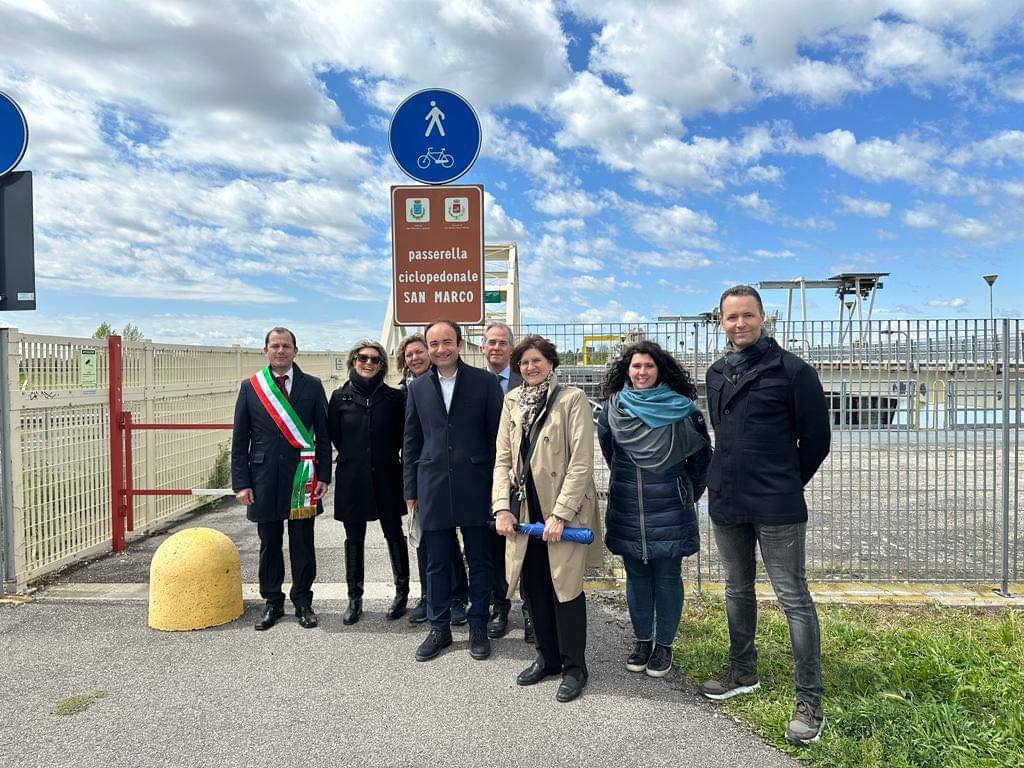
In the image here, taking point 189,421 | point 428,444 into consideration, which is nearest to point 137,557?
point 189,421

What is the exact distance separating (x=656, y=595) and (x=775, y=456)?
43.3 inches

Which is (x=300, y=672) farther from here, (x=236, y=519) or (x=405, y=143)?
(x=236, y=519)

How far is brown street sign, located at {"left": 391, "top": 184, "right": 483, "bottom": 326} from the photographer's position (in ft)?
16.9

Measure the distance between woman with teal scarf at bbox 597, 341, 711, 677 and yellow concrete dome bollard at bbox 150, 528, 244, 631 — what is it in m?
2.69

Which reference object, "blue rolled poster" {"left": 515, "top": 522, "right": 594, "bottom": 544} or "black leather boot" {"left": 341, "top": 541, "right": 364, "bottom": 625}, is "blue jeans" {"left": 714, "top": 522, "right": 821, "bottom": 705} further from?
"black leather boot" {"left": 341, "top": 541, "right": 364, "bottom": 625}

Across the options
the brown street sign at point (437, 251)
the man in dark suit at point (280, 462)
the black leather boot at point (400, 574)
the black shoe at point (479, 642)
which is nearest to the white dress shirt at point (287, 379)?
the man in dark suit at point (280, 462)

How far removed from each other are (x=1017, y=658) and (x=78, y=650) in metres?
5.55

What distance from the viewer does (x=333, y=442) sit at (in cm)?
491

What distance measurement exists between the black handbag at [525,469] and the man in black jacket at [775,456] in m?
0.87

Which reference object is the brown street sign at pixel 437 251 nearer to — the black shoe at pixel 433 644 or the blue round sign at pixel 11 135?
the black shoe at pixel 433 644

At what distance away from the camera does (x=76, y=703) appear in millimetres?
3580

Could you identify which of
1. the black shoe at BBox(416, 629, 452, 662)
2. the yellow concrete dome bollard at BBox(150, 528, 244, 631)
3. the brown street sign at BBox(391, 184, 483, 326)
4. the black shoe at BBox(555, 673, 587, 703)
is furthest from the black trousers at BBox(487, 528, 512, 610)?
the yellow concrete dome bollard at BBox(150, 528, 244, 631)

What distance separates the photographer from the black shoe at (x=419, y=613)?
4699 millimetres

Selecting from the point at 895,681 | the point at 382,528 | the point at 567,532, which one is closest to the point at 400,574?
the point at 382,528
